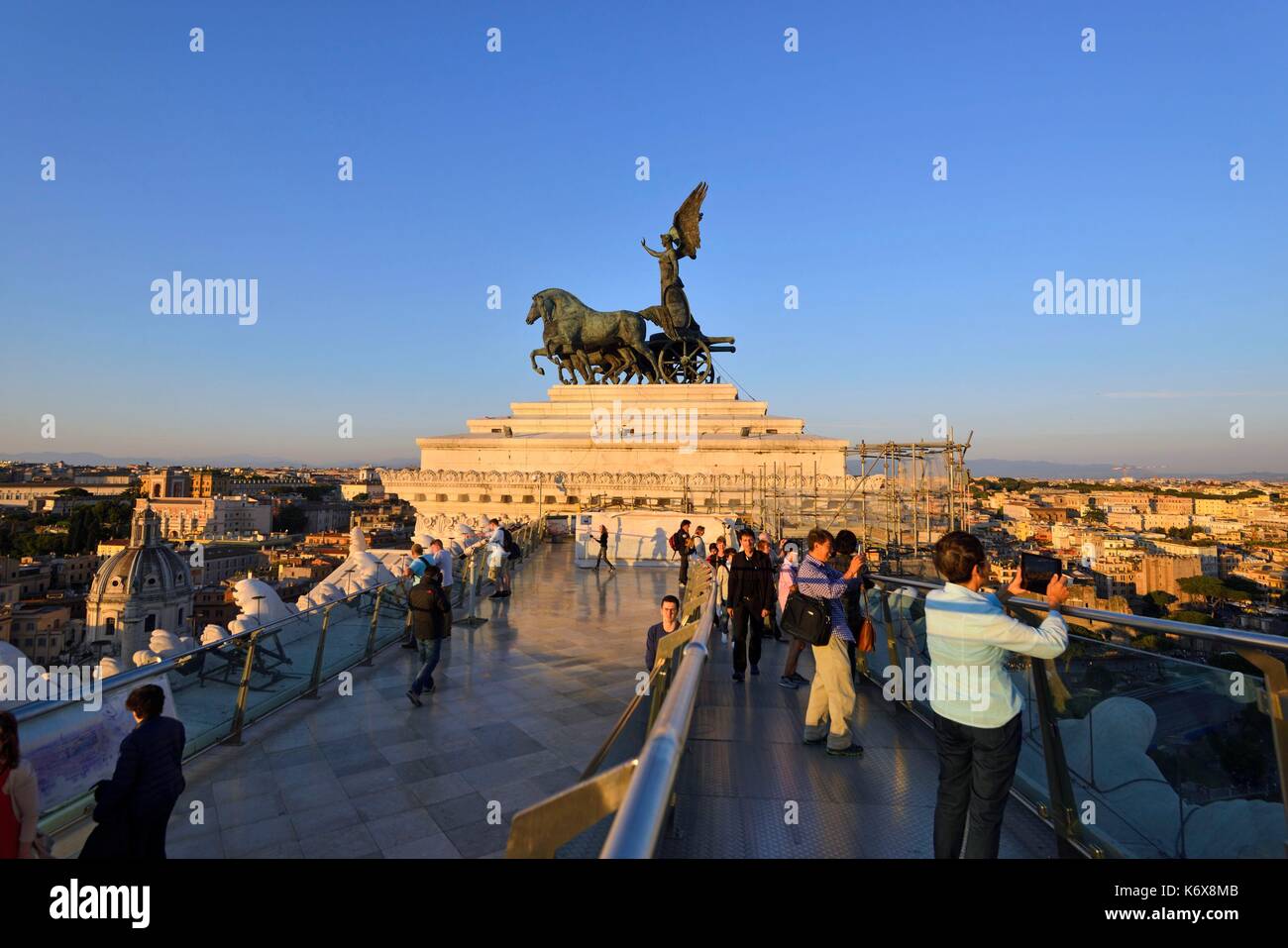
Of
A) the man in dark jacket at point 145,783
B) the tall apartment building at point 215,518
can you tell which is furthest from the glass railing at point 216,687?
the tall apartment building at point 215,518

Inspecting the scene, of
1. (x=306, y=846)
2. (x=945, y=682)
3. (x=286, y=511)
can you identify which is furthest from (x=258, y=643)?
(x=286, y=511)

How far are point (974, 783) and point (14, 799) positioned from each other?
3.53m

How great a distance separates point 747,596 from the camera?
5.19 m

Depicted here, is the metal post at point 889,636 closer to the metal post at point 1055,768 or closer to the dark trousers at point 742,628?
the dark trousers at point 742,628

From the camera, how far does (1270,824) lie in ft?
6.77

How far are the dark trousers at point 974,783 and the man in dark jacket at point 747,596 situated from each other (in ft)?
9.01

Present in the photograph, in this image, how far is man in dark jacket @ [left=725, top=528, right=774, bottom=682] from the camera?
512 cm

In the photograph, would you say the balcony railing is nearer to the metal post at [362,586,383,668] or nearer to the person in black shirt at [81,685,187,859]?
the person in black shirt at [81,685,187,859]

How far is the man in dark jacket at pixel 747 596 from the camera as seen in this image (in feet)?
16.8

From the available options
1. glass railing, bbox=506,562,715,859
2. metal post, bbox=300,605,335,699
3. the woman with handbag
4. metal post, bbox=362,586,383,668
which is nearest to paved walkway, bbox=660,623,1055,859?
glass railing, bbox=506,562,715,859

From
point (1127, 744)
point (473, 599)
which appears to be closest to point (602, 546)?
point (473, 599)

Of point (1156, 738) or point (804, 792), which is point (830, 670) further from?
point (1156, 738)

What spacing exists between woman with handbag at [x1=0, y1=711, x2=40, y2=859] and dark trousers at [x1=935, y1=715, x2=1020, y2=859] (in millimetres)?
3380
